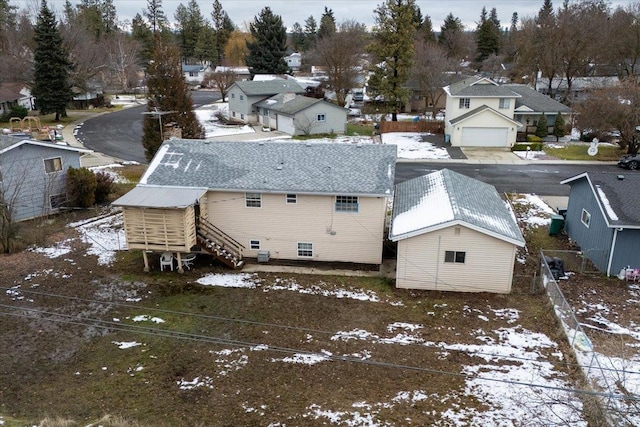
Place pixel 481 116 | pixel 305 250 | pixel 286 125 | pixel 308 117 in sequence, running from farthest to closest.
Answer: pixel 286 125 < pixel 308 117 < pixel 481 116 < pixel 305 250

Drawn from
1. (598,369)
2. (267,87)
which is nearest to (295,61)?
(267,87)

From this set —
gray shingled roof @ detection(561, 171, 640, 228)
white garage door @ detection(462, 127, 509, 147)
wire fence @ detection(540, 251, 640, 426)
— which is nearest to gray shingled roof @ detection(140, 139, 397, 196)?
wire fence @ detection(540, 251, 640, 426)

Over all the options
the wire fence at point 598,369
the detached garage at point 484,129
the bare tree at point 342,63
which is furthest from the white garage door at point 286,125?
the wire fence at point 598,369

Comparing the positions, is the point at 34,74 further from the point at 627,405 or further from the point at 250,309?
the point at 627,405

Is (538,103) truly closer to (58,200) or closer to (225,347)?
(58,200)

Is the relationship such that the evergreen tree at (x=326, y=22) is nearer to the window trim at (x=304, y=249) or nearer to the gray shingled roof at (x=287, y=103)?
the gray shingled roof at (x=287, y=103)

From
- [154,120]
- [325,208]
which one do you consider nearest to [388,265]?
[325,208]

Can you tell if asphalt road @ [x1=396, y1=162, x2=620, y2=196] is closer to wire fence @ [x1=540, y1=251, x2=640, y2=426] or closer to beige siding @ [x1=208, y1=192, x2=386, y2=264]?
beige siding @ [x1=208, y1=192, x2=386, y2=264]
